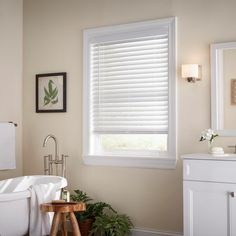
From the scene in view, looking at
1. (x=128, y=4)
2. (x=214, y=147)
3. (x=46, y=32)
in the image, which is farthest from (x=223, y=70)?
(x=46, y=32)

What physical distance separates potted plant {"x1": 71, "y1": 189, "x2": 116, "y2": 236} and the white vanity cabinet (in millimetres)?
1218

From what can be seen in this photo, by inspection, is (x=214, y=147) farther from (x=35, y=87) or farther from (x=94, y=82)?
(x=35, y=87)

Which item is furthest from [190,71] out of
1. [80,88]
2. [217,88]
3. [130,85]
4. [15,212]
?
[15,212]

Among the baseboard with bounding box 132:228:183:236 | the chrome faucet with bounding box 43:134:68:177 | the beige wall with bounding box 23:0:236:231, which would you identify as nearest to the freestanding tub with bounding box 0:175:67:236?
the chrome faucet with bounding box 43:134:68:177

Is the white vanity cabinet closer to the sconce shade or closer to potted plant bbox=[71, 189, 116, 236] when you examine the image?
the sconce shade

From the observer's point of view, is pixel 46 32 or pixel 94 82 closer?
pixel 94 82

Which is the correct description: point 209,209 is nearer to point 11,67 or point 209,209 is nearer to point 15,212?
point 15,212

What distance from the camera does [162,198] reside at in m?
4.54

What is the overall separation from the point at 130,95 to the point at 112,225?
1.41m

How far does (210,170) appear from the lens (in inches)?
145

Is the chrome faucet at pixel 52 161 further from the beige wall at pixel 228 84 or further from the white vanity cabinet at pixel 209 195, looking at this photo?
the beige wall at pixel 228 84

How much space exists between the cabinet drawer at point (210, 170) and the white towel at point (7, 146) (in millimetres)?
2350

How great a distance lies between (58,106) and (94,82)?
569 millimetres

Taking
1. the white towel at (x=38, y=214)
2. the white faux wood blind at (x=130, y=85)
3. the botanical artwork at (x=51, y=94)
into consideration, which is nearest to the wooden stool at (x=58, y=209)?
the white towel at (x=38, y=214)
